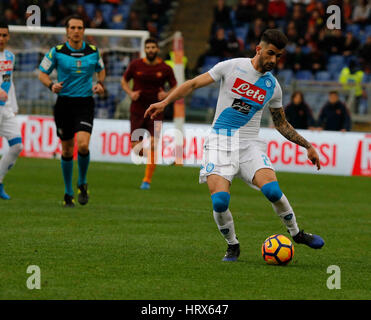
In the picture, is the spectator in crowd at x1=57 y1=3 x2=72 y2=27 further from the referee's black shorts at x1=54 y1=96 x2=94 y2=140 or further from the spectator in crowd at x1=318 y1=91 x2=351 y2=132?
the referee's black shorts at x1=54 y1=96 x2=94 y2=140

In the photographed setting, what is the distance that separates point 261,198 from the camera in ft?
48.0

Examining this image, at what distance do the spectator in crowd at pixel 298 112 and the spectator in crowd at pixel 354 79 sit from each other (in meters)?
1.46

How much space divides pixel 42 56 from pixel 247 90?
1439 cm

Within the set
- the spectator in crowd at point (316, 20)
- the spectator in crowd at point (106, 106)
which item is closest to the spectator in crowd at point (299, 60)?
the spectator in crowd at point (316, 20)

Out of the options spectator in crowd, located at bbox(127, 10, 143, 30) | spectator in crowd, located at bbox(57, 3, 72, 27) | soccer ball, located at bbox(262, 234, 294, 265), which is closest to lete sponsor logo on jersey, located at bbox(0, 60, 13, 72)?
soccer ball, located at bbox(262, 234, 294, 265)

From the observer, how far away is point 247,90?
27.0ft

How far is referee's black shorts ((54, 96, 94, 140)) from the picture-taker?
39.2 ft

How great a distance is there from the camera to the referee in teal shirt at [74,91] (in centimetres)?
1183

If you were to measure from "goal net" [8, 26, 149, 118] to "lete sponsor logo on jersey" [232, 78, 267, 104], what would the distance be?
12.6 m

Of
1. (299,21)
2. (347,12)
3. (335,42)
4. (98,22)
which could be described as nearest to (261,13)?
(299,21)
